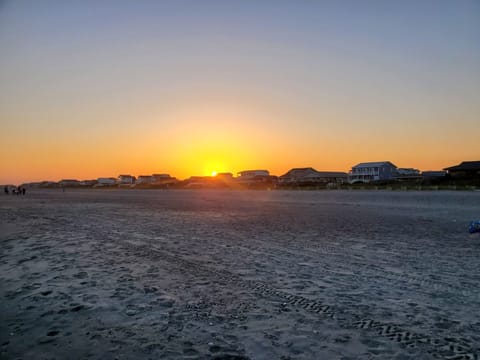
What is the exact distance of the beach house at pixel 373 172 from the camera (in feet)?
313

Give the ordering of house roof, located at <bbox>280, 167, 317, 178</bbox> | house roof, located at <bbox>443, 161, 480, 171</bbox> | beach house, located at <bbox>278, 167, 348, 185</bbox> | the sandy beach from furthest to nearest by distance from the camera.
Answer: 1. house roof, located at <bbox>280, 167, 317, 178</bbox>
2. beach house, located at <bbox>278, 167, 348, 185</bbox>
3. house roof, located at <bbox>443, 161, 480, 171</bbox>
4. the sandy beach

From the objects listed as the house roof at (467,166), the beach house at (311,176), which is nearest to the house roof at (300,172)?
the beach house at (311,176)

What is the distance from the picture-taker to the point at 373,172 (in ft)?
316

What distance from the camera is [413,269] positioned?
304 inches

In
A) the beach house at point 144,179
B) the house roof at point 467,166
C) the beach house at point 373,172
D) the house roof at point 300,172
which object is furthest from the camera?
the beach house at point 144,179

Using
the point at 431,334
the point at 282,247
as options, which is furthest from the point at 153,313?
the point at 282,247

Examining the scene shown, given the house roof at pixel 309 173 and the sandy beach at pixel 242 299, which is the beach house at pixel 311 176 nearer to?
the house roof at pixel 309 173

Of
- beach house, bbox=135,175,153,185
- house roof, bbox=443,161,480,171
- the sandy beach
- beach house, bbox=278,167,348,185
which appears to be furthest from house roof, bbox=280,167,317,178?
the sandy beach

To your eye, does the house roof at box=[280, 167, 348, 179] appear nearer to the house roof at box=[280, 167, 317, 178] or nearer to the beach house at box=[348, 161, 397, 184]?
the house roof at box=[280, 167, 317, 178]

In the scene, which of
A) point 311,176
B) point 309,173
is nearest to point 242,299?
point 311,176

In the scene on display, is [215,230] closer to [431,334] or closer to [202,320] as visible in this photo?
[202,320]

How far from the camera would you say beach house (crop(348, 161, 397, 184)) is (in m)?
95.2

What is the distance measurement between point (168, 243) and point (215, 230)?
132 inches

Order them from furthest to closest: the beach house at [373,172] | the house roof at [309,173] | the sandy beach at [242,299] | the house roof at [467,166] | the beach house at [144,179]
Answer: the beach house at [144,179] < the house roof at [309,173] < the beach house at [373,172] < the house roof at [467,166] < the sandy beach at [242,299]
